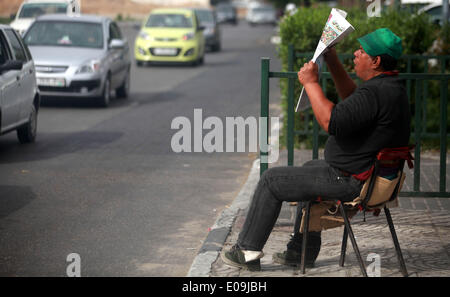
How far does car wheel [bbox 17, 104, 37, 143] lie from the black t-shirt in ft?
22.7

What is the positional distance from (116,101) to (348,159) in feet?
40.5

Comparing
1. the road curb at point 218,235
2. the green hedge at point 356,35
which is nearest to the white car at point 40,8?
the green hedge at point 356,35

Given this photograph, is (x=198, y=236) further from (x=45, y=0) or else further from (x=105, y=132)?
(x=45, y=0)

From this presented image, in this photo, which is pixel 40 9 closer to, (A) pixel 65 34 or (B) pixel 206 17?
(A) pixel 65 34

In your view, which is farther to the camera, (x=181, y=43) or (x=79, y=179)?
(x=181, y=43)

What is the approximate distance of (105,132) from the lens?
12641 millimetres

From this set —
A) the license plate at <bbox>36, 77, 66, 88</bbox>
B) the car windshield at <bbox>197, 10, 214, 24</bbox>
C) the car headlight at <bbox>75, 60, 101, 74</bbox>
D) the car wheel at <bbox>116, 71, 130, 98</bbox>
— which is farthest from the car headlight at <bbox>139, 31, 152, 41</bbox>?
the license plate at <bbox>36, 77, 66, 88</bbox>

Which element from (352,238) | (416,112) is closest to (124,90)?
(416,112)

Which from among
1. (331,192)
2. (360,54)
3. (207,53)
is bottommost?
(207,53)

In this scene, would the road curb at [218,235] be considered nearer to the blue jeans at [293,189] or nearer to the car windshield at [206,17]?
the blue jeans at [293,189]

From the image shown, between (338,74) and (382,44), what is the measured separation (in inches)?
23.1

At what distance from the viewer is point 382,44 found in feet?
16.7

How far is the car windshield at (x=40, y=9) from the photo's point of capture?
22219 millimetres
